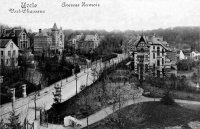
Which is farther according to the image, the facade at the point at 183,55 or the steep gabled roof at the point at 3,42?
the steep gabled roof at the point at 3,42

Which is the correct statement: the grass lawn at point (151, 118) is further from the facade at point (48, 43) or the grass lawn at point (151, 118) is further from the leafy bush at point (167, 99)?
the facade at point (48, 43)

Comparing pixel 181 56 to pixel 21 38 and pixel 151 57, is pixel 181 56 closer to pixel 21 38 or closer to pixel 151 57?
pixel 151 57

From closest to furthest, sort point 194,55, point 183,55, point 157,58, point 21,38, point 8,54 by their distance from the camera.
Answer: point 157,58
point 194,55
point 183,55
point 8,54
point 21,38

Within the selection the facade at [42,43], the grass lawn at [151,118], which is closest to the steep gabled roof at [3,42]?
the facade at [42,43]

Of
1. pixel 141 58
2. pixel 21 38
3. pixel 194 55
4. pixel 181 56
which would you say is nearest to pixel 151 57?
pixel 141 58

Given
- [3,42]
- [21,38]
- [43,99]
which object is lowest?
[43,99]

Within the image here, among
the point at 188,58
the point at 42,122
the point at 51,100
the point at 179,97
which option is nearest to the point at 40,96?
the point at 51,100
